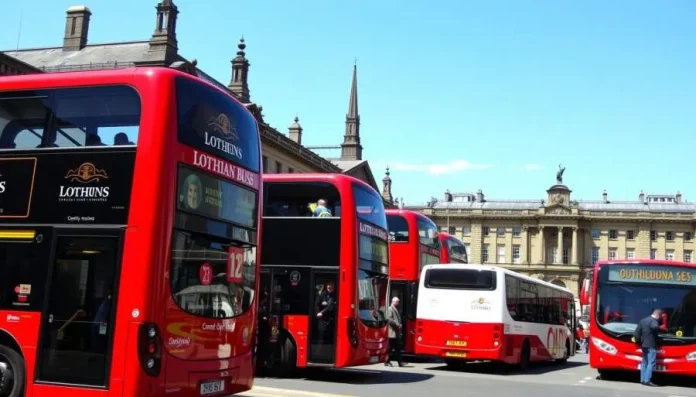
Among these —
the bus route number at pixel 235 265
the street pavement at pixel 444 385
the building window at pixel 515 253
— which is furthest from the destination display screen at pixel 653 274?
the building window at pixel 515 253

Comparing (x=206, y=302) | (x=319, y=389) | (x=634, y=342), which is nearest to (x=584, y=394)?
(x=634, y=342)

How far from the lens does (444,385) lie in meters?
14.3

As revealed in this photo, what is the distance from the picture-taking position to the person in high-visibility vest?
558 inches

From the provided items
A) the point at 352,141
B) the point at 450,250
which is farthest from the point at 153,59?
the point at 352,141

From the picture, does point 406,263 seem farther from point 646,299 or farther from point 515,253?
point 515,253

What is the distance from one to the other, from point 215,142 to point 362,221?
238 inches

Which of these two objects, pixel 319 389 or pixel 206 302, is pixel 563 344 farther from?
pixel 206 302

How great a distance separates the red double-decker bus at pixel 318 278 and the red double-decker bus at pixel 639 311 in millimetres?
6237

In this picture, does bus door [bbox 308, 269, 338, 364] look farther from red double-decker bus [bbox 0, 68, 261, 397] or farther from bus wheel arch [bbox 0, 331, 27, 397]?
bus wheel arch [bbox 0, 331, 27, 397]

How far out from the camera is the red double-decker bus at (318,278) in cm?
1386

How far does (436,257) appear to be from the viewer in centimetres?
2452

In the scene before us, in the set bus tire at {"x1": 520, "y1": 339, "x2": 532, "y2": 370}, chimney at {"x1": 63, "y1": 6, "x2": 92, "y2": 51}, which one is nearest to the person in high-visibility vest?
bus tire at {"x1": 520, "y1": 339, "x2": 532, "y2": 370}

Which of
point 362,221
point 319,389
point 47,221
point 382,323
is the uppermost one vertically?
point 362,221

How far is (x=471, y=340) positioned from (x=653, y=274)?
15.5ft
